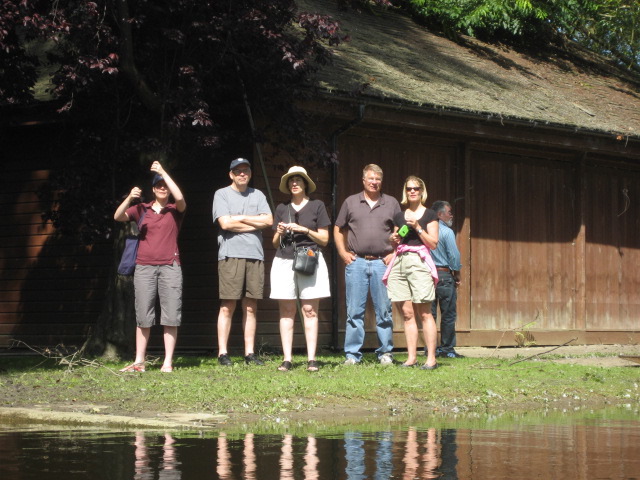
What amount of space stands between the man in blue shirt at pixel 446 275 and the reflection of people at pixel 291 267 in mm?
2724

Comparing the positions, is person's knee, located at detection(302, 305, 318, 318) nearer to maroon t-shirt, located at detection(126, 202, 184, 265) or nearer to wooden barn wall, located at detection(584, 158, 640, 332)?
maroon t-shirt, located at detection(126, 202, 184, 265)

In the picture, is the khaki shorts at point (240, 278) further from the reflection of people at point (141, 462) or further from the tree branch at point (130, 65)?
the reflection of people at point (141, 462)

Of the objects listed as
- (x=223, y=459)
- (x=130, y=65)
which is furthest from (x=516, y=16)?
(x=223, y=459)

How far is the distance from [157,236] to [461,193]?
692 cm

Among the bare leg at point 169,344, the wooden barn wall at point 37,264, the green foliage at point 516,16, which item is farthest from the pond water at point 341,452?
the green foliage at point 516,16

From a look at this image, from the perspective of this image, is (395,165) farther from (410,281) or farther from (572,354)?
(410,281)

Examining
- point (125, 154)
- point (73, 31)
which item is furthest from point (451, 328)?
point (73, 31)

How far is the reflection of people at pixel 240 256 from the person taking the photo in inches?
457

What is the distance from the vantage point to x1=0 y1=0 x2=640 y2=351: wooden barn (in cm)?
1511

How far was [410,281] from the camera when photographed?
11.6 meters

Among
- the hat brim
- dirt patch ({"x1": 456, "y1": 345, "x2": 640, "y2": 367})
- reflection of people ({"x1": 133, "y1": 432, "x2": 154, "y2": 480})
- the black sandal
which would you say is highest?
the hat brim

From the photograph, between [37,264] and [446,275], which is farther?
[37,264]

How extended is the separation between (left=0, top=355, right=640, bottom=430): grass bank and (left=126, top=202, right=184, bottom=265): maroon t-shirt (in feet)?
3.65

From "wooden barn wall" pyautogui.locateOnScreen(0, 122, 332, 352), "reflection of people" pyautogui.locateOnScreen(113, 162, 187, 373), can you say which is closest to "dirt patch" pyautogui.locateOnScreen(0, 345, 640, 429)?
"reflection of people" pyautogui.locateOnScreen(113, 162, 187, 373)
